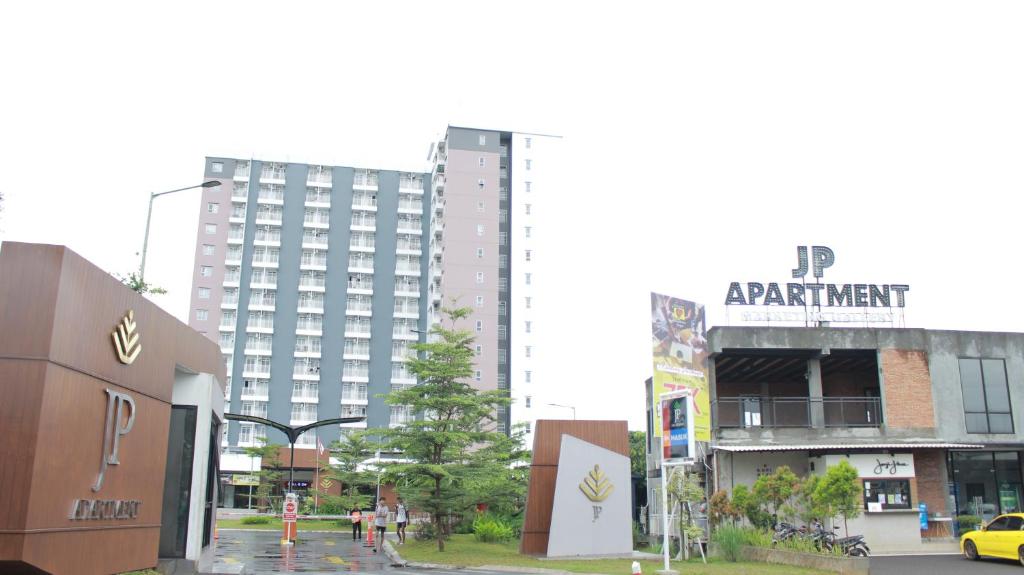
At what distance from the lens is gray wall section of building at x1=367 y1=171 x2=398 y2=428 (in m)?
94.4

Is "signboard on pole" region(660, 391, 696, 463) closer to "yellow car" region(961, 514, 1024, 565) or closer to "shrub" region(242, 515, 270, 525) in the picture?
"yellow car" region(961, 514, 1024, 565)

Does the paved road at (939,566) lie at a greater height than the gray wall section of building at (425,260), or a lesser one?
lesser

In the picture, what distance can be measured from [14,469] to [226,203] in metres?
89.8

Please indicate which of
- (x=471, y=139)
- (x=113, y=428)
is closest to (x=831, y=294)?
(x=113, y=428)

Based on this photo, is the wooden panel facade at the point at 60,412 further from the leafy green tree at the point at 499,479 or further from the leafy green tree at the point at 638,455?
the leafy green tree at the point at 638,455

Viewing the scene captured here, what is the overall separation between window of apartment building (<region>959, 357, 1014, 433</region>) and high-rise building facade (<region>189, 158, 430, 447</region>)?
65.8 m

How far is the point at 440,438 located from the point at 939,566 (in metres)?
16.4

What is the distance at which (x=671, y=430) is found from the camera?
23.3 m

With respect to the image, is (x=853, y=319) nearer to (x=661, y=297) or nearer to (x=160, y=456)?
(x=661, y=297)

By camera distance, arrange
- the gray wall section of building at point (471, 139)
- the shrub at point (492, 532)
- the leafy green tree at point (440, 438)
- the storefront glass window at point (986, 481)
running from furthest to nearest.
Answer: the gray wall section of building at point (471, 139) → the shrub at point (492, 532) → the storefront glass window at point (986, 481) → the leafy green tree at point (440, 438)

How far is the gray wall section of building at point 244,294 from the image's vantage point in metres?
92.6

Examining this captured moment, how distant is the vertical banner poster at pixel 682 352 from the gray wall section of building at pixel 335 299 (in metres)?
63.8

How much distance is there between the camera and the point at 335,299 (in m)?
97.2

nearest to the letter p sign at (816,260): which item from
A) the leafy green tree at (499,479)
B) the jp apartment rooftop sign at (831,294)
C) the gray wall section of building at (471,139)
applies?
the jp apartment rooftop sign at (831,294)
